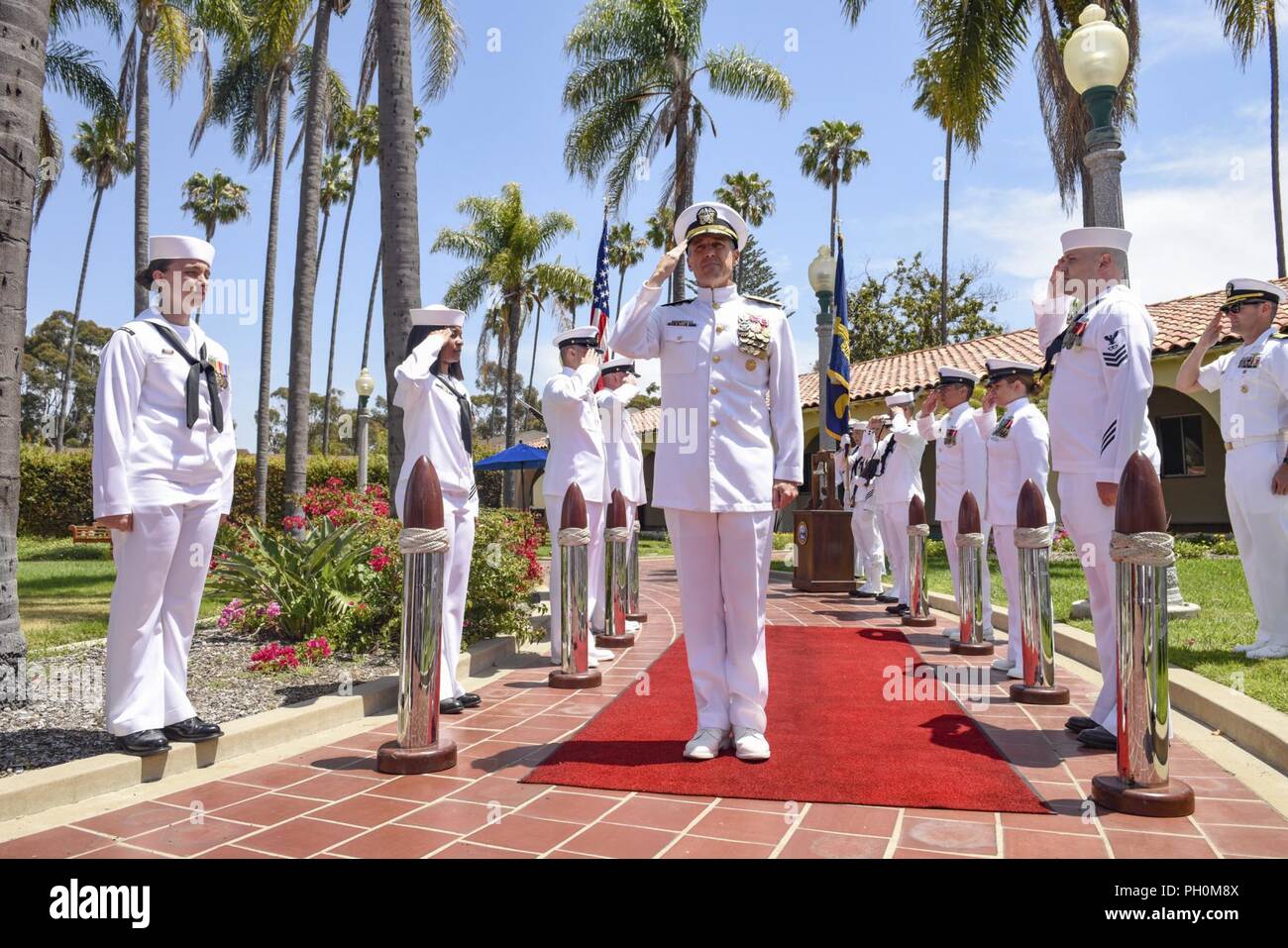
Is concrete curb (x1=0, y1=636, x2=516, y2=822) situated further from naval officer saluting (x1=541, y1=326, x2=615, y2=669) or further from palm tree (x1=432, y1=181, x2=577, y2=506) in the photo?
palm tree (x1=432, y1=181, x2=577, y2=506)

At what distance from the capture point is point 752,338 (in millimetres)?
4012

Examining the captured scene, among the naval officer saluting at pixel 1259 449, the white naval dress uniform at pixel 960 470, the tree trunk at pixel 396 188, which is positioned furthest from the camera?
the tree trunk at pixel 396 188

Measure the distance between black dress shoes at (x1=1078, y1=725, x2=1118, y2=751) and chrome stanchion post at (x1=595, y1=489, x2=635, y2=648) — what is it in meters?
3.56

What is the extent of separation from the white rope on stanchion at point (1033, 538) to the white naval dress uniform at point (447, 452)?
126 inches

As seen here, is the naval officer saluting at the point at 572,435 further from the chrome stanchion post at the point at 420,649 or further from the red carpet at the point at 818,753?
the chrome stanchion post at the point at 420,649

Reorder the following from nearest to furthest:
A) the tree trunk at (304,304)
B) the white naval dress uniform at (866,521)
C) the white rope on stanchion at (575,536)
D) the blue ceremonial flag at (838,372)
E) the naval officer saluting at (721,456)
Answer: the naval officer saluting at (721,456), the white rope on stanchion at (575,536), the white naval dress uniform at (866,521), the blue ceremonial flag at (838,372), the tree trunk at (304,304)

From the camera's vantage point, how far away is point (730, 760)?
3.84m

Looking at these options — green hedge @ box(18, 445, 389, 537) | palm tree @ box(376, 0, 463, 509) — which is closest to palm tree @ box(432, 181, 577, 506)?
green hedge @ box(18, 445, 389, 537)

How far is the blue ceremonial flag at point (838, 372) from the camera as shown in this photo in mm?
11844

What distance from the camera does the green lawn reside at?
7.13 meters

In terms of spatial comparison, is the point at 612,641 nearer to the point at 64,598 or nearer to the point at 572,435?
the point at 572,435

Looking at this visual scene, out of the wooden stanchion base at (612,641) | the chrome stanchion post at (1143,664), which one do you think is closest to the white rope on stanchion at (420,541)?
the chrome stanchion post at (1143,664)
